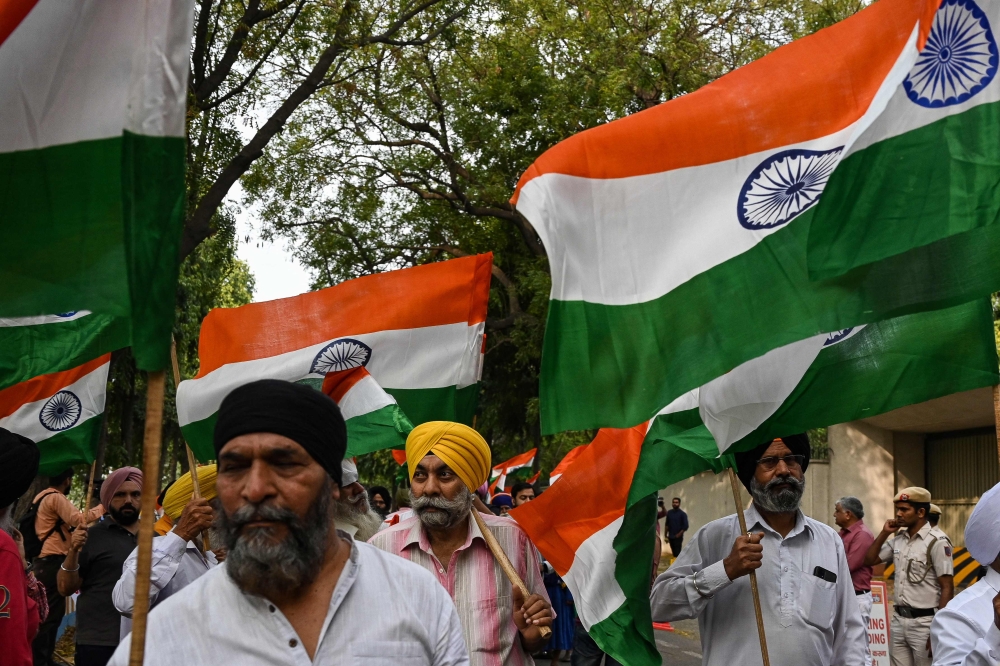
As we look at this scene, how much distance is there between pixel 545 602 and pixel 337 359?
3.29 metres

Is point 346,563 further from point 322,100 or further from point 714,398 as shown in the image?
point 322,100

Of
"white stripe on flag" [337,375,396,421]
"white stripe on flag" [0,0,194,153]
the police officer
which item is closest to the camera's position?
"white stripe on flag" [0,0,194,153]

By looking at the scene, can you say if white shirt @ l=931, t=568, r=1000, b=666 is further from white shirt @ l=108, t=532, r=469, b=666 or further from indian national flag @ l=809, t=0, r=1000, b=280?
white shirt @ l=108, t=532, r=469, b=666

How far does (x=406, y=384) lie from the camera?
8055 millimetres

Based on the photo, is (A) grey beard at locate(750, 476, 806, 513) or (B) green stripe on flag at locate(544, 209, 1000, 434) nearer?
(B) green stripe on flag at locate(544, 209, 1000, 434)

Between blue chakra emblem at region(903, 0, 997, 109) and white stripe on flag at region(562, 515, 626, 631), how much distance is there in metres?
2.07

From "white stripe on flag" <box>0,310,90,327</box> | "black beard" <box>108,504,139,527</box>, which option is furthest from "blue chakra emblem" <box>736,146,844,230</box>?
"black beard" <box>108,504,139,527</box>

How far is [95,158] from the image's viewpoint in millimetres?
3625

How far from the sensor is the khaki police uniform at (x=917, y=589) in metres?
10.8

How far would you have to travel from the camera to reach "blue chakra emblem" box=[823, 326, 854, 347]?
4770 mm

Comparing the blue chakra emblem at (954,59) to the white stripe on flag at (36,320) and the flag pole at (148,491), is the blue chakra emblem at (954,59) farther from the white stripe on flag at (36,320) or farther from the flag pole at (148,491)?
the white stripe on flag at (36,320)

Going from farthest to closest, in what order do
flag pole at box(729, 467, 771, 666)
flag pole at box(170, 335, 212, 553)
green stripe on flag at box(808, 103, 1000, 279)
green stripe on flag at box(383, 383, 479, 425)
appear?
1. green stripe on flag at box(383, 383, 479, 425)
2. flag pole at box(170, 335, 212, 553)
3. flag pole at box(729, 467, 771, 666)
4. green stripe on flag at box(808, 103, 1000, 279)

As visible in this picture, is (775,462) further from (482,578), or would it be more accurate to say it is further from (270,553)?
(270,553)

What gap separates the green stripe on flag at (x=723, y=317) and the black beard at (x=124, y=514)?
352cm
